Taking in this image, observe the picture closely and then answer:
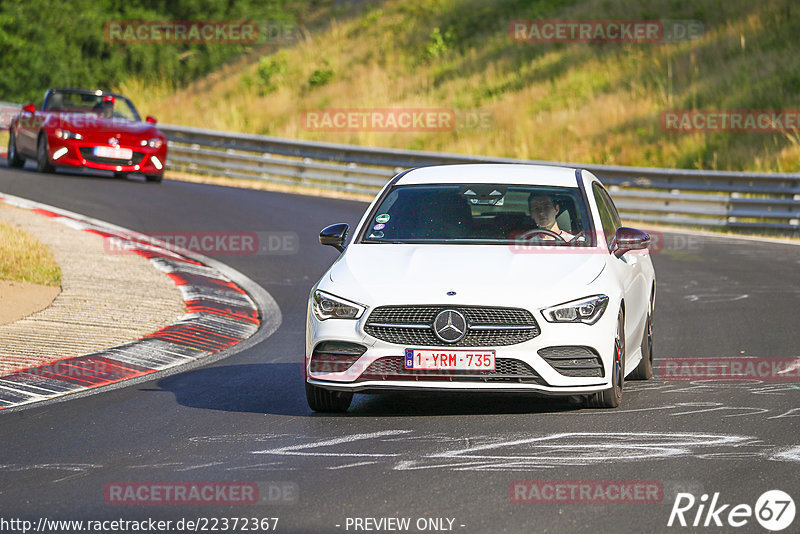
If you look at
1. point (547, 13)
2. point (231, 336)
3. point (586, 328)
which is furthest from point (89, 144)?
point (547, 13)

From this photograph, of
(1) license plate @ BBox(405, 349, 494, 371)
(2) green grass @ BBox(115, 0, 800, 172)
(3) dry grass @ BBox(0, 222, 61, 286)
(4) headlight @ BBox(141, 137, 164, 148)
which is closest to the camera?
(1) license plate @ BBox(405, 349, 494, 371)

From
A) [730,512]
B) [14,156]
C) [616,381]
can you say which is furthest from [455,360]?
[14,156]

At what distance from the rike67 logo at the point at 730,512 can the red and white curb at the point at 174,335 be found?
452 cm

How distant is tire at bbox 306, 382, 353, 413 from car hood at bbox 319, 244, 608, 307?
62 centimetres

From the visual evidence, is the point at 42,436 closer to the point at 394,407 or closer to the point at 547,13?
the point at 394,407

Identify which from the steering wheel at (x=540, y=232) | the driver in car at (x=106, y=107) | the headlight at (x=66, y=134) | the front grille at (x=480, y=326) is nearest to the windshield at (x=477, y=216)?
the steering wheel at (x=540, y=232)

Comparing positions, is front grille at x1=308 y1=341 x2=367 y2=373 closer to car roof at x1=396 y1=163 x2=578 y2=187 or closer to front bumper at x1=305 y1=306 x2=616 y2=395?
front bumper at x1=305 y1=306 x2=616 y2=395

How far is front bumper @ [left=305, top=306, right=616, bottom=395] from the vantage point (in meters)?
7.68

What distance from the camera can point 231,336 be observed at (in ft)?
38.2

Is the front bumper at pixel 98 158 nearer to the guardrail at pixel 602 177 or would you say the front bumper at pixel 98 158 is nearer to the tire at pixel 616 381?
the guardrail at pixel 602 177

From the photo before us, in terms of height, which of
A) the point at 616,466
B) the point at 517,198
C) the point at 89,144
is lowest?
the point at 616,466

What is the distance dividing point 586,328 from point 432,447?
4.17 feet

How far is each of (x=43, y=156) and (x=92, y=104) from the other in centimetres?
130

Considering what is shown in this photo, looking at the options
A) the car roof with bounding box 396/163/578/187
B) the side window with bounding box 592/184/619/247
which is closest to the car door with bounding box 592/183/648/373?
the side window with bounding box 592/184/619/247
